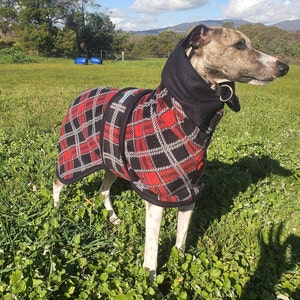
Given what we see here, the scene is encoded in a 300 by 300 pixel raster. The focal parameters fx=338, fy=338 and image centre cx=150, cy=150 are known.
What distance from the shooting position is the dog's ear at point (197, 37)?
2.42 m

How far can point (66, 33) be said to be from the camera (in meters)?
48.9

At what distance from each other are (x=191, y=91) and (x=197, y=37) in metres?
0.50

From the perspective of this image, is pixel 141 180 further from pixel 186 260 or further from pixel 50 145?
pixel 50 145

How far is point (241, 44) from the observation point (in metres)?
2.59

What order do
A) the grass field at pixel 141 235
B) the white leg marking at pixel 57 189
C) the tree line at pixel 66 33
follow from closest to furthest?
the grass field at pixel 141 235
the white leg marking at pixel 57 189
the tree line at pixel 66 33

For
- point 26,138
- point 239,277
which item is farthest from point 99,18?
point 239,277

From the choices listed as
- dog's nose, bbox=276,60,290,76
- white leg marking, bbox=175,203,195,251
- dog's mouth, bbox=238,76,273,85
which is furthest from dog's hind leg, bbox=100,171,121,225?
dog's nose, bbox=276,60,290,76

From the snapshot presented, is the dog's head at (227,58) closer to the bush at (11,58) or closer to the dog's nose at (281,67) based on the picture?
the dog's nose at (281,67)

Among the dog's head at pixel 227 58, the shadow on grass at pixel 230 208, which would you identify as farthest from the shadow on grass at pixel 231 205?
the dog's head at pixel 227 58

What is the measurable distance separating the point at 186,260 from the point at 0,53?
37498 mm

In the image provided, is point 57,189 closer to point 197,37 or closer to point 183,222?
point 183,222

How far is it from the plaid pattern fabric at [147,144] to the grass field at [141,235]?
60 centimetres

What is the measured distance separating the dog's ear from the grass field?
1718 mm

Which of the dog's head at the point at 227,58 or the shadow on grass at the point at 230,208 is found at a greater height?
the dog's head at the point at 227,58
